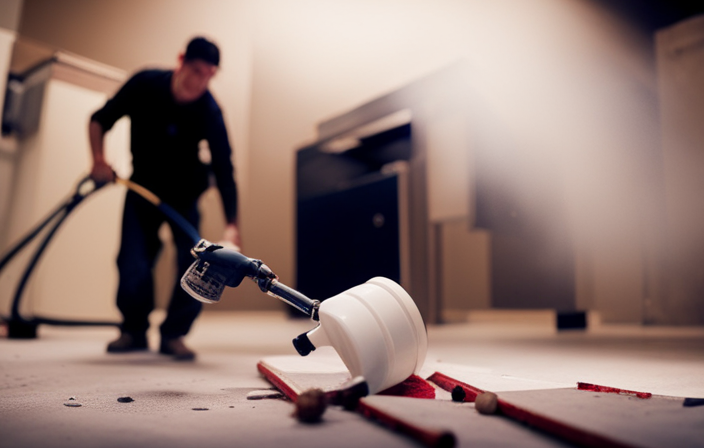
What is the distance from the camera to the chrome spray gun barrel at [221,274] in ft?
3.45

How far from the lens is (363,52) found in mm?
4688

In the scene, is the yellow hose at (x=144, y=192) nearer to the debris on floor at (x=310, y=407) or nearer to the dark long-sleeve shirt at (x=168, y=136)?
the dark long-sleeve shirt at (x=168, y=136)

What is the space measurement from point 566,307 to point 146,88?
223 cm

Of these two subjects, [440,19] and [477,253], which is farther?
[440,19]

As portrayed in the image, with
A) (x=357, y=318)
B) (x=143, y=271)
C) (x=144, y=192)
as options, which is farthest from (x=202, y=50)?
(x=357, y=318)

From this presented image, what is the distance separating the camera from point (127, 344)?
1.85 m

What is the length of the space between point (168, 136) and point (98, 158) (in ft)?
0.79

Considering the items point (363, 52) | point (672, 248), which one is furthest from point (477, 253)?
point (363, 52)

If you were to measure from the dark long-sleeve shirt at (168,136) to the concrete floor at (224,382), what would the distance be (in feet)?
1.89

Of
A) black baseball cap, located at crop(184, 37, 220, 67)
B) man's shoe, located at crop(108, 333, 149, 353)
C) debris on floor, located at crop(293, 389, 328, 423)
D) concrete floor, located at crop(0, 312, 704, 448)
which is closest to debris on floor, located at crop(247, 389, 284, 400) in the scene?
concrete floor, located at crop(0, 312, 704, 448)

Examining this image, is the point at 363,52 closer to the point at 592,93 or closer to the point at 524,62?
the point at 524,62

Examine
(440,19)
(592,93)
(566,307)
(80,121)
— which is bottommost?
(566,307)

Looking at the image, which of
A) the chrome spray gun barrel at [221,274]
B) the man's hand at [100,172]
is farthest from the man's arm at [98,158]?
the chrome spray gun barrel at [221,274]

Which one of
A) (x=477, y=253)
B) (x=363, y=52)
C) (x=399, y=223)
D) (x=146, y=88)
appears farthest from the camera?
A: (x=363, y=52)
